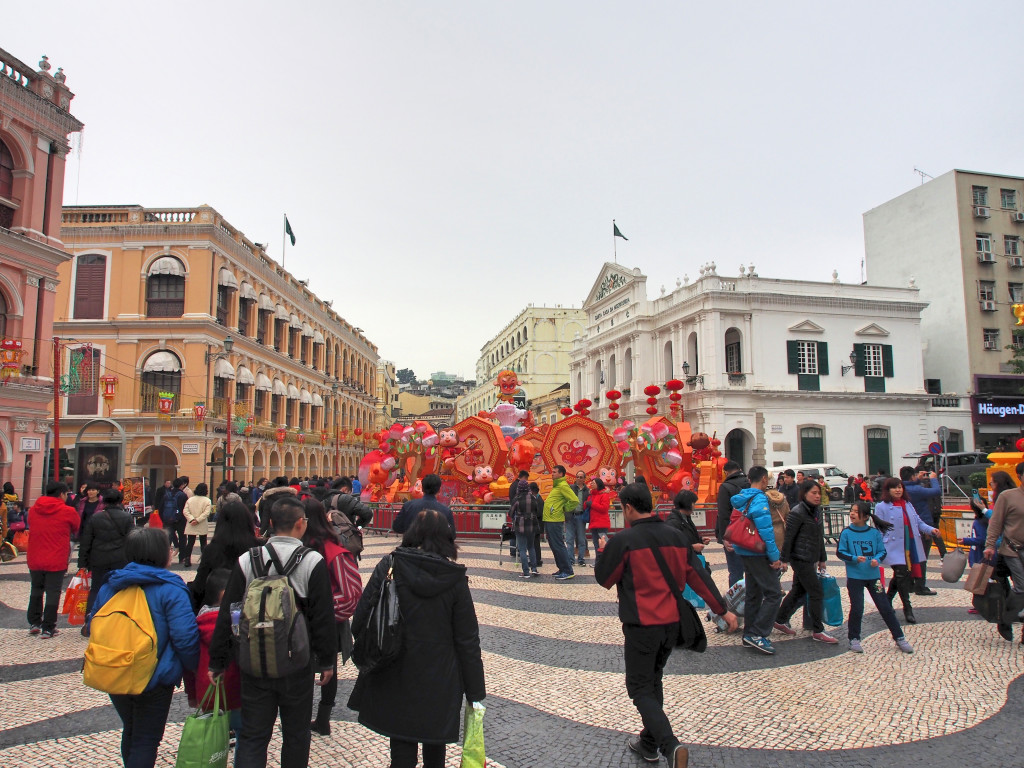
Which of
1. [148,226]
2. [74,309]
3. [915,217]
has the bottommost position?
[74,309]

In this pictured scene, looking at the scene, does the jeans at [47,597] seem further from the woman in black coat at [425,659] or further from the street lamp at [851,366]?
the street lamp at [851,366]

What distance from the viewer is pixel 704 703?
17.0ft

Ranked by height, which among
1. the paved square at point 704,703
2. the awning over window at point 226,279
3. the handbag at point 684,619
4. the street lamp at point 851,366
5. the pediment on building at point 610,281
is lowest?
the paved square at point 704,703

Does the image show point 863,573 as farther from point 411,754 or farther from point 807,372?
point 807,372

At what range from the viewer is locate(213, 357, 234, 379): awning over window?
2578 cm

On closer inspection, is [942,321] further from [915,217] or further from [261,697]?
[261,697]

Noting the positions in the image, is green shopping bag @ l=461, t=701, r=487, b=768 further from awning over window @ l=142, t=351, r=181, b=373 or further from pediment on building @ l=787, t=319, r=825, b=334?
pediment on building @ l=787, t=319, r=825, b=334

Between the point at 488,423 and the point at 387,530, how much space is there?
4014 mm

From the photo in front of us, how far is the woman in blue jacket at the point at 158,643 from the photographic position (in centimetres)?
339

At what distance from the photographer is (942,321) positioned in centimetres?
3506

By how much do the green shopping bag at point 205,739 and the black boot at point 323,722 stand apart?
1.30 metres

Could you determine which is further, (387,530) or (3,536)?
(387,530)

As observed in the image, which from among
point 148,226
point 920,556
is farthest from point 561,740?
point 148,226

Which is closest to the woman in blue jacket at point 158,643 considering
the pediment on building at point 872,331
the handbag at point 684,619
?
the handbag at point 684,619
